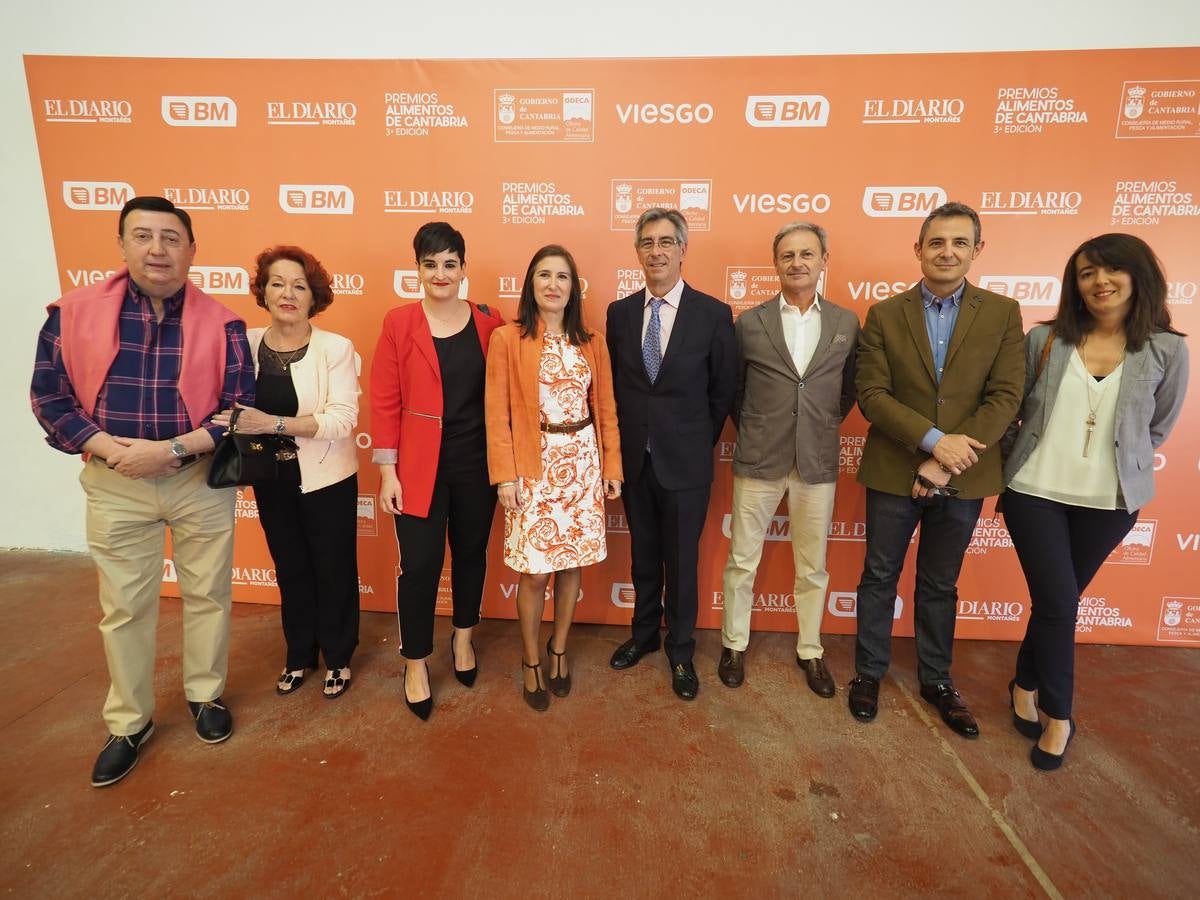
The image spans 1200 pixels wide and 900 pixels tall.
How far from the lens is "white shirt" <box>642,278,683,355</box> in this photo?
2.38 m

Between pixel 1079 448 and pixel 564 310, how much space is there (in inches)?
76.6

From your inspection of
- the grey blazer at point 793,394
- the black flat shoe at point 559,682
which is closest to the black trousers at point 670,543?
the grey blazer at point 793,394

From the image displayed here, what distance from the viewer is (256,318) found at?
3.20 m

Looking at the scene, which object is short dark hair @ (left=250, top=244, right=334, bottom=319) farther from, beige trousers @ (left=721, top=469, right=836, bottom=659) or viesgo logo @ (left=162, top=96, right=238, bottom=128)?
beige trousers @ (left=721, top=469, right=836, bottom=659)

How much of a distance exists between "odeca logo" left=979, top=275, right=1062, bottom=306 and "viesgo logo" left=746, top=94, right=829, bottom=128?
1165 mm

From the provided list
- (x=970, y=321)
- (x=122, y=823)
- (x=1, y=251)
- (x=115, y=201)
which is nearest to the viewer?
(x=122, y=823)

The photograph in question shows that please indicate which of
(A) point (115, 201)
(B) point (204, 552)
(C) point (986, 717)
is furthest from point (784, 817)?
(A) point (115, 201)

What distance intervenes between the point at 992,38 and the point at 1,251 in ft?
19.1

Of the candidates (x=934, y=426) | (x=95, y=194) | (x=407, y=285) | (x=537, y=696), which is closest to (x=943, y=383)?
(x=934, y=426)

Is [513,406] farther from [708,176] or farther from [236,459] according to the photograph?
[708,176]

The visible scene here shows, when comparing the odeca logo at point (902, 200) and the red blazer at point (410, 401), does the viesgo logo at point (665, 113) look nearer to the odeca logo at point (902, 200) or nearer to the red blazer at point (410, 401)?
the odeca logo at point (902, 200)

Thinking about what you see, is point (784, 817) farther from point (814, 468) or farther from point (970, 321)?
point (970, 321)

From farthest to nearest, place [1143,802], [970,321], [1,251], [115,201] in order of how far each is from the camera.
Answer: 1. [1,251]
2. [115,201]
3. [970,321]
4. [1143,802]

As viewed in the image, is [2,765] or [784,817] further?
[2,765]
